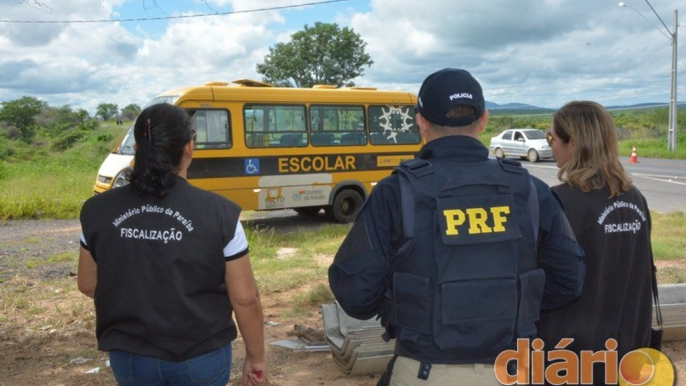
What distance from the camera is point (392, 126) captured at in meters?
12.4

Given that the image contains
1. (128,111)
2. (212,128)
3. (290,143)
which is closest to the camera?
(212,128)

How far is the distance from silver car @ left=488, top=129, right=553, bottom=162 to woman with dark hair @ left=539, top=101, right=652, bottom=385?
2297 centimetres

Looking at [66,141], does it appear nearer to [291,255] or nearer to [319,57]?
[319,57]

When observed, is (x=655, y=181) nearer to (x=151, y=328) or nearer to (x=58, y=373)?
(x=58, y=373)

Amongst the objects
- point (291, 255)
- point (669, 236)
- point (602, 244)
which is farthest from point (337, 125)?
point (602, 244)

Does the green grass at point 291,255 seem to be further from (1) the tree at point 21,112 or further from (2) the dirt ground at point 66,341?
(1) the tree at point 21,112

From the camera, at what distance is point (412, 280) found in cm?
196

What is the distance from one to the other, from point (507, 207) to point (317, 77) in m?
48.0

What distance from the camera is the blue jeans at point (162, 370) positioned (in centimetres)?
227

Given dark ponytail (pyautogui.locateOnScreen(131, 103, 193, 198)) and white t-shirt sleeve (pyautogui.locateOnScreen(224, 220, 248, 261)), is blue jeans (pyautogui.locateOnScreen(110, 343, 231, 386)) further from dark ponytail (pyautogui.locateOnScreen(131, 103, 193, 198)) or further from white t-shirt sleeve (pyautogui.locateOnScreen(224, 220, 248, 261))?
dark ponytail (pyautogui.locateOnScreen(131, 103, 193, 198))

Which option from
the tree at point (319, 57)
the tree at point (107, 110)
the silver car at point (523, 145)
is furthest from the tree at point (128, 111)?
the silver car at point (523, 145)

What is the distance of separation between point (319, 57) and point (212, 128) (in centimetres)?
3983

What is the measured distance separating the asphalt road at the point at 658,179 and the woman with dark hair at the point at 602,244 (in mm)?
8948

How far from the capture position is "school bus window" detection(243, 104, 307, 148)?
1089 cm
